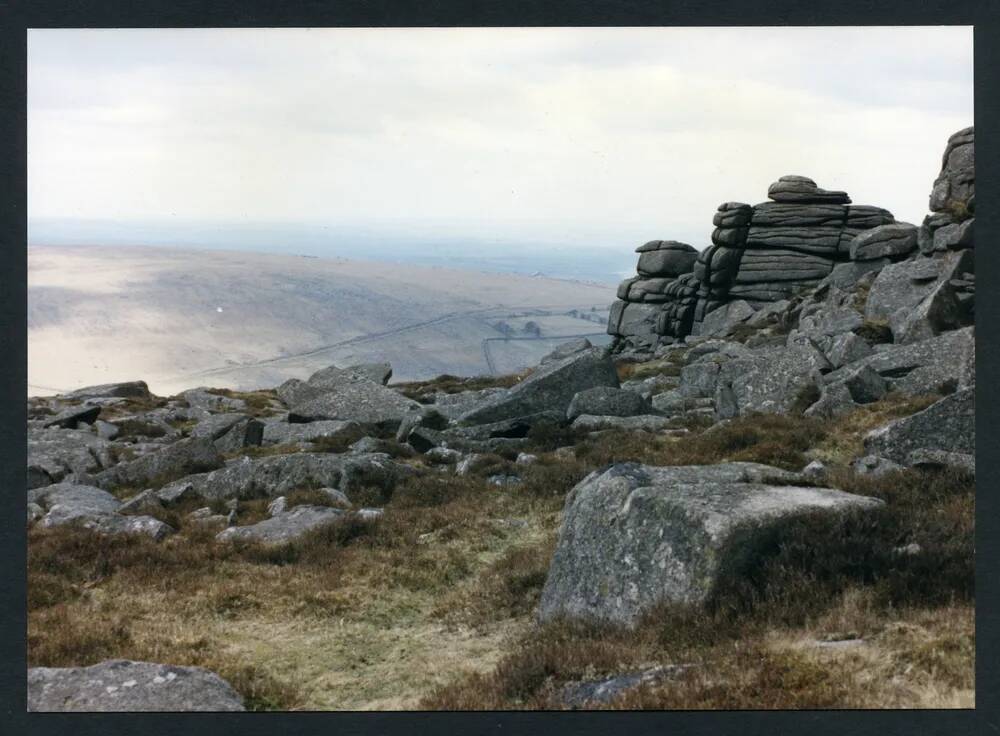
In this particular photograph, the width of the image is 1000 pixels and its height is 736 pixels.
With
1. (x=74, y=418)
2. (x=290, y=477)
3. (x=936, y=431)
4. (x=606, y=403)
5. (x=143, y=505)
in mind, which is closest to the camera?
(x=936, y=431)

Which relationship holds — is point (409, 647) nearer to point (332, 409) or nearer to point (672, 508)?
point (672, 508)

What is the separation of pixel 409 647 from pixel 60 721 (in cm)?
388

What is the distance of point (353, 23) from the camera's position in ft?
35.2

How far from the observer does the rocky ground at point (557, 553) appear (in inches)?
360

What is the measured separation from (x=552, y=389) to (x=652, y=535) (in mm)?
17532

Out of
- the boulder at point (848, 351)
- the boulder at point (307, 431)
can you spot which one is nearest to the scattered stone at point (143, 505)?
the boulder at point (307, 431)

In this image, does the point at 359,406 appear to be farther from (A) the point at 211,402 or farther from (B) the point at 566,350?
(B) the point at 566,350

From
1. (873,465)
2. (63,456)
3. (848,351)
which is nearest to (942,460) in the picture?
(873,465)

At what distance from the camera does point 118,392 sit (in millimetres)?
49594

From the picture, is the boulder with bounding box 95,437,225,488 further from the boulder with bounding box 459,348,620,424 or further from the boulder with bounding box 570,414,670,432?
the boulder with bounding box 570,414,670,432


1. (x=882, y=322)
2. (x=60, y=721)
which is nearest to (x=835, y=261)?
(x=882, y=322)

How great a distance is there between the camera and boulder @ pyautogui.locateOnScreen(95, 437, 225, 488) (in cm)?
2431

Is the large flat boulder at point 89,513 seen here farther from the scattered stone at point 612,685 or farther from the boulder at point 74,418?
the boulder at point 74,418

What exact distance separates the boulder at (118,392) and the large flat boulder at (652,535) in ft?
136
